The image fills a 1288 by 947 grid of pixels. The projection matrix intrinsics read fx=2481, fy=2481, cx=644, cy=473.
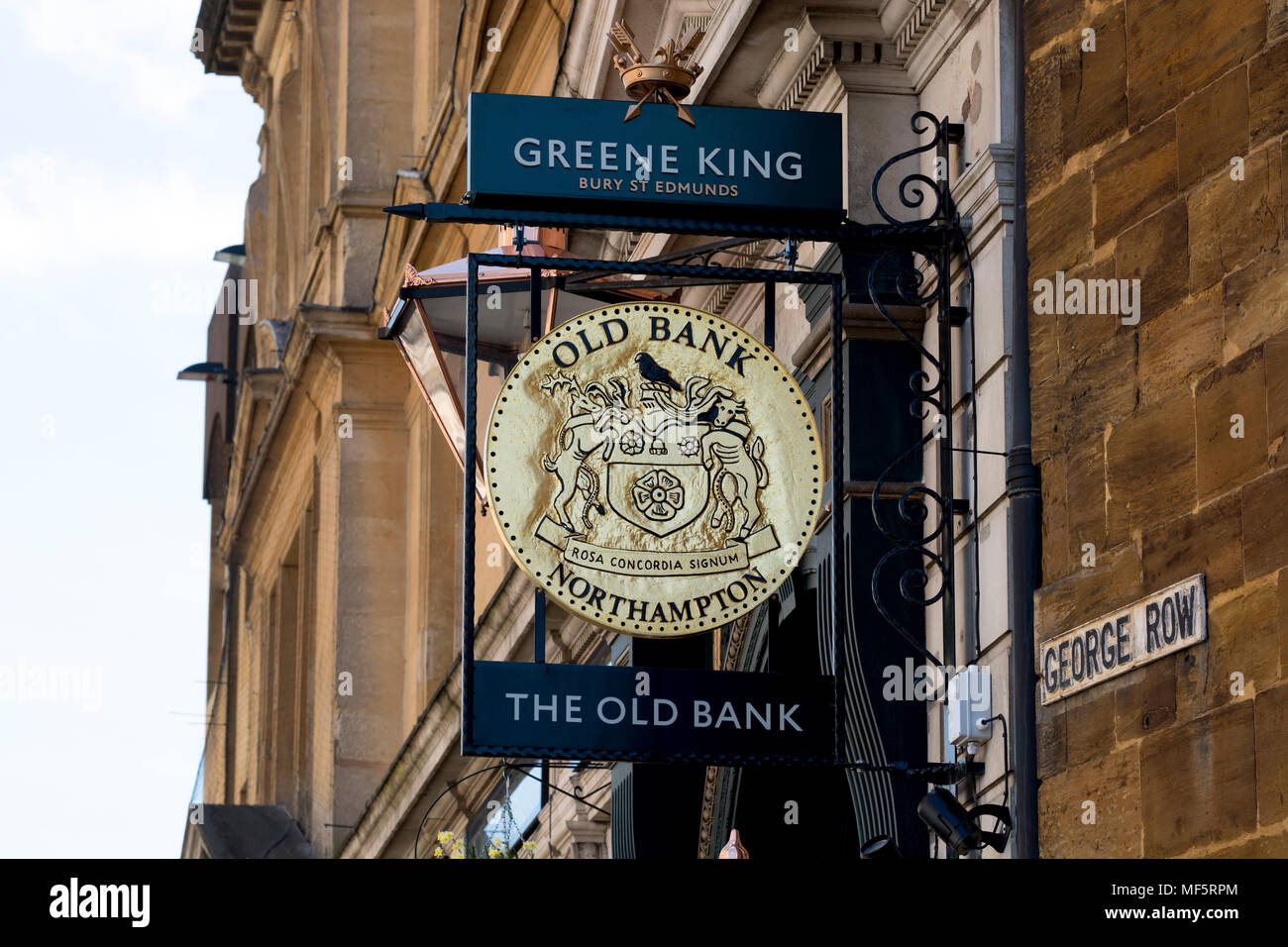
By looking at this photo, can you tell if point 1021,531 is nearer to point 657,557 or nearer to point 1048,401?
point 1048,401

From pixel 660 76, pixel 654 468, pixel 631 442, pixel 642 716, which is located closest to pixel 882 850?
pixel 642 716

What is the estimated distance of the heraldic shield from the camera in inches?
364

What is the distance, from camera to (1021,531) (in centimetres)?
908

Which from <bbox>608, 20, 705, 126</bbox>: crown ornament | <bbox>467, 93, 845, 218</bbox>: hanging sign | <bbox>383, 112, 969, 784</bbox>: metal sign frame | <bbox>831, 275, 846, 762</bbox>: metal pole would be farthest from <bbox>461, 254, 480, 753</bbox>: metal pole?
<bbox>831, 275, 846, 762</bbox>: metal pole

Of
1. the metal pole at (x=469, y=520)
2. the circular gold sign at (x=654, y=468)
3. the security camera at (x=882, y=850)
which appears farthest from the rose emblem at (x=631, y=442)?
the security camera at (x=882, y=850)

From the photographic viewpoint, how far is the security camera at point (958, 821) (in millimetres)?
8477

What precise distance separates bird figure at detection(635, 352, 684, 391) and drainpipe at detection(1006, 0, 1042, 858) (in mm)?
1267

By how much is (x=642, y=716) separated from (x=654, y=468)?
0.94 meters

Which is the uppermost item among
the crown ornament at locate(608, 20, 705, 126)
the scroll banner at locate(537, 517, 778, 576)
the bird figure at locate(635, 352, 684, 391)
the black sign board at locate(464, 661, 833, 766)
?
the crown ornament at locate(608, 20, 705, 126)

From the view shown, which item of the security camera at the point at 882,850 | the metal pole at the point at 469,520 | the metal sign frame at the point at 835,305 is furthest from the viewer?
the metal sign frame at the point at 835,305

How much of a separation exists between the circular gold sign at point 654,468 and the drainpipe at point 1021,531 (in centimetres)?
75

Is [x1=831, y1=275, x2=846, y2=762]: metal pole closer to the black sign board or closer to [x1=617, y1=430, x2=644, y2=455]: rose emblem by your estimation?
the black sign board

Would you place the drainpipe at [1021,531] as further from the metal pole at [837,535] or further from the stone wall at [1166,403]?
the metal pole at [837,535]
